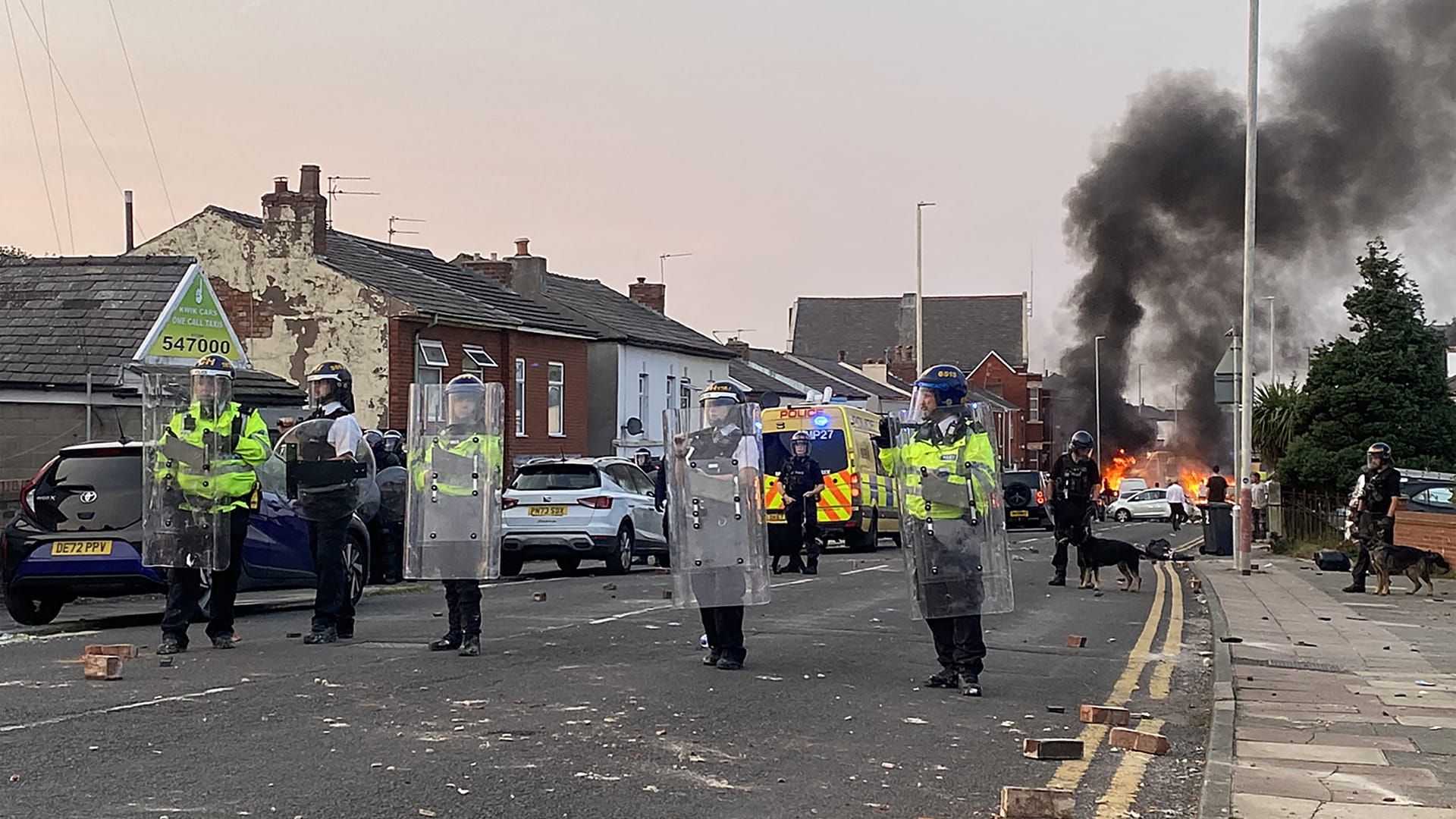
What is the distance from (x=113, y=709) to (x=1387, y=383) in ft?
81.9

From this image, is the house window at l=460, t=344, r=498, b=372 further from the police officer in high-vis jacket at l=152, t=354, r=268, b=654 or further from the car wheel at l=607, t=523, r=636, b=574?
the police officer in high-vis jacket at l=152, t=354, r=268, b=654

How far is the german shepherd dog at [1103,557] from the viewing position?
57.3 ft

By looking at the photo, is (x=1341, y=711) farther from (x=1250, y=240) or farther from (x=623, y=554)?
(x=1250, y=240)

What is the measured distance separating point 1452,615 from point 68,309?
61.7 ft

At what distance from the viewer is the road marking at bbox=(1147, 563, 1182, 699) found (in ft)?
31.9

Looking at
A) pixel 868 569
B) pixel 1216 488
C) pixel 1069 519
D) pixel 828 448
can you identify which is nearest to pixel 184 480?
pixel 1069 519

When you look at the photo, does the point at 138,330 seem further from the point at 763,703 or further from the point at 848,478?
the point at 763,703

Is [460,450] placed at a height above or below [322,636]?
above

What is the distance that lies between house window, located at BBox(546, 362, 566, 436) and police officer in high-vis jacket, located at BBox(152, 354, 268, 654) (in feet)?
86.8

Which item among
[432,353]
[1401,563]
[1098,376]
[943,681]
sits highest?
[1098,376]

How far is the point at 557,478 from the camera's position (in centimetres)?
1983

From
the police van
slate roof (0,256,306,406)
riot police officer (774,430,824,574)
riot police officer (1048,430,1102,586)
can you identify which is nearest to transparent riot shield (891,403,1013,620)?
riot police officer (774,430,824,574)

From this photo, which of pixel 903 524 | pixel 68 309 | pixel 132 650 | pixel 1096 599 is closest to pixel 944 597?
pixel 903 524

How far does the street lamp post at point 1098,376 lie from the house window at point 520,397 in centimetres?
1836
